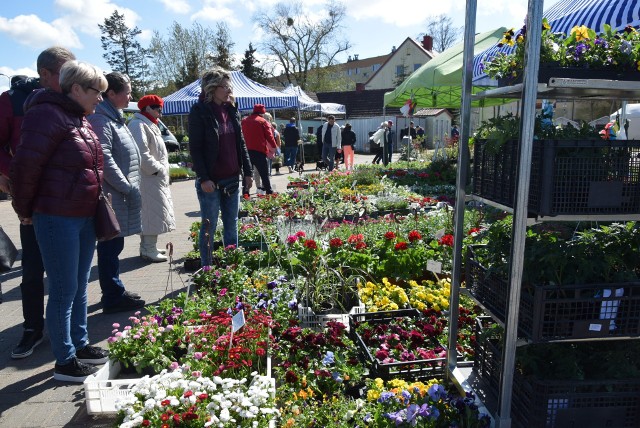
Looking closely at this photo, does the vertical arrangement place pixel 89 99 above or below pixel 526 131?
above

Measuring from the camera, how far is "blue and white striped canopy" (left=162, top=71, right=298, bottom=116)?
12.7 m

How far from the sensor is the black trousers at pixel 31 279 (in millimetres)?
3291

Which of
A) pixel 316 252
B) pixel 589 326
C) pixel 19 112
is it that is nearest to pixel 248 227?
pixel 316 252

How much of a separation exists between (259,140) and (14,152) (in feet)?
18.5

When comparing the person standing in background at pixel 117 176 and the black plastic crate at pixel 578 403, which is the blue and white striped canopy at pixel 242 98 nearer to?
the person standing in background at pixel 117 176

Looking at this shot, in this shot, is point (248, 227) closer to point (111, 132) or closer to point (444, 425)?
point (111, 132)

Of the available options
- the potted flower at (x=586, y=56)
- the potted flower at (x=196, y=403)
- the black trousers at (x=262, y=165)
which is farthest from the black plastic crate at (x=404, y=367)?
the black trousers at (x=262, y=165)

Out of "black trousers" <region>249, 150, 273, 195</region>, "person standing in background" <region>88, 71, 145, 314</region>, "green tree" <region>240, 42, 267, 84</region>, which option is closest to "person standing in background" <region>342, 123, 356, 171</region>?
"black trousers" <region>249, 150, 273, 195</region>

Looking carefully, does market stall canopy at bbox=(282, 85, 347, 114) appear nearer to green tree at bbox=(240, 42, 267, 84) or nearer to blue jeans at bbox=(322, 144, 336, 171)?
blue jeans at bbox=(322, 144, 336, 171)

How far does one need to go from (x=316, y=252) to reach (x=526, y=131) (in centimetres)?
Result: 218

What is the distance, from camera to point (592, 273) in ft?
6.67

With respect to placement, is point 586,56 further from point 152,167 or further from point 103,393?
point 152,167

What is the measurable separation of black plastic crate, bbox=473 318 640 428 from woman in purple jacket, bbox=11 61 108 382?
248cm

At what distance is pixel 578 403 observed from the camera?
206 cm
